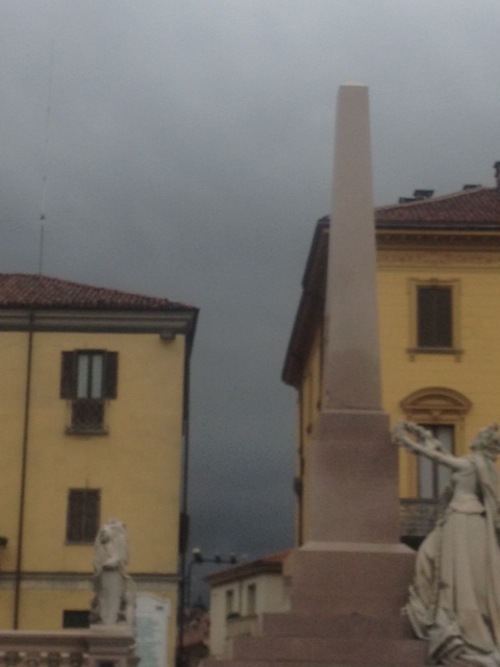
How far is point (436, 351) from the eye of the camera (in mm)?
37062

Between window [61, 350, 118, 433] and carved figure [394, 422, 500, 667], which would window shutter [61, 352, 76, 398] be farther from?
carved figure [394, 422, 500, 667]

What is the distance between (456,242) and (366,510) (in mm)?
22374

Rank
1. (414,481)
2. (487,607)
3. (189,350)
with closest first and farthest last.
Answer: (487,607), (414,481), (189,350)

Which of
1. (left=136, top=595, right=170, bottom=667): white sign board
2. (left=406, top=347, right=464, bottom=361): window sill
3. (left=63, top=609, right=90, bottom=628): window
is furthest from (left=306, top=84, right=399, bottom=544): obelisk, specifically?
(left=63, top=609, right=90, bottom=628): window

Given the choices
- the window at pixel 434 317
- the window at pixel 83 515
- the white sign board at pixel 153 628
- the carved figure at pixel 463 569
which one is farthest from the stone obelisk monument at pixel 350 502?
the window at pixel 83 515

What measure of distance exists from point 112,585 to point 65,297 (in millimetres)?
22041

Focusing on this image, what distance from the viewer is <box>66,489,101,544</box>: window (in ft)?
126

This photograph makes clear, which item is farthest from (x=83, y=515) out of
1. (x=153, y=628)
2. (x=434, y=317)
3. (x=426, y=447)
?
(x=426, y=447)

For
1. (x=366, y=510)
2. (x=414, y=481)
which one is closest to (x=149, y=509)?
(x=414, y=481)

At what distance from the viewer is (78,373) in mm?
39500

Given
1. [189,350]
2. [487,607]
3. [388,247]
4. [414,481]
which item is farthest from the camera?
[189,350]

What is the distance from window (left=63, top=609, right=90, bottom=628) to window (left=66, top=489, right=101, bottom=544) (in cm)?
170

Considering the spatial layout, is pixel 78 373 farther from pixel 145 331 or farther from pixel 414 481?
pixel 414 481

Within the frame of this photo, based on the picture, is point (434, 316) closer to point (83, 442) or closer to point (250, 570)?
point (83, 442)
